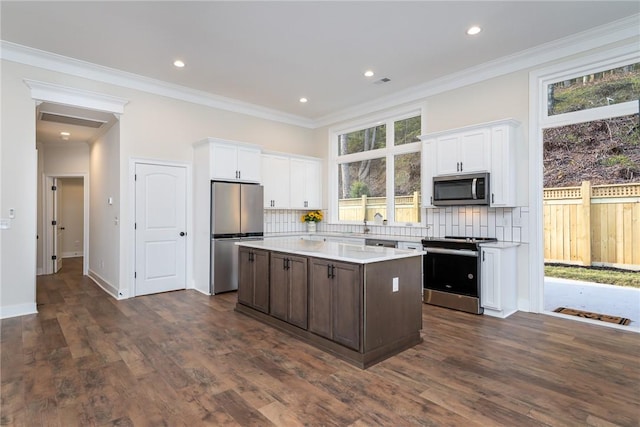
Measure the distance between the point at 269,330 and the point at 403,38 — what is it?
11.7ft

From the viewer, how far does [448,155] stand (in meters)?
4.71

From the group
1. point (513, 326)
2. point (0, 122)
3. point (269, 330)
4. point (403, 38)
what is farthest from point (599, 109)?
point (0, 122)

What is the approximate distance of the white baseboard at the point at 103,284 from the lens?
5127 mm

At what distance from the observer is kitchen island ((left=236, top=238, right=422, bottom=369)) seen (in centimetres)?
281

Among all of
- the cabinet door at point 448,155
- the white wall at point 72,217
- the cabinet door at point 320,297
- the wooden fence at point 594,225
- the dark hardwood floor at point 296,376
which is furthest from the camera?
the white wall at point 72,217

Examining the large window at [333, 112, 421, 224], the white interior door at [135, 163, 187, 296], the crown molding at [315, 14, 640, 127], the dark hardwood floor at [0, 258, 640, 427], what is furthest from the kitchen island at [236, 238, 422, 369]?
the crown molding at [315, 14, 640, 127]

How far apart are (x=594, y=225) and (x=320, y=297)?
185 inches

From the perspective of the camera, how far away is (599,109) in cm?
381

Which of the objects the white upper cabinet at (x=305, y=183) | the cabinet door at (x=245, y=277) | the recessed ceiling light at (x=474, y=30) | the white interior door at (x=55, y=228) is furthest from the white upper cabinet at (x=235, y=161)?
the white interior door at (x=55, y=228)

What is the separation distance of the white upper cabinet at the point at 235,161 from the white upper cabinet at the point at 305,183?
926mm

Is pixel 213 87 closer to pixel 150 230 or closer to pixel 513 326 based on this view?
pixel 150 230

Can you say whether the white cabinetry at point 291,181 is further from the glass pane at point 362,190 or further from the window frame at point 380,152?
the glass pane at point 362,190

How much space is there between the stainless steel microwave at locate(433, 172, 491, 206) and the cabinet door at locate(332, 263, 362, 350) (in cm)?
236

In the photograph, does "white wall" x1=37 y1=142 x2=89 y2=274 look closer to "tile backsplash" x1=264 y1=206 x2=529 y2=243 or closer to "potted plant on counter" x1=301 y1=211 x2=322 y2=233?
"potted plant on counter" x1=301 y1=211 x2=322 y2=233
